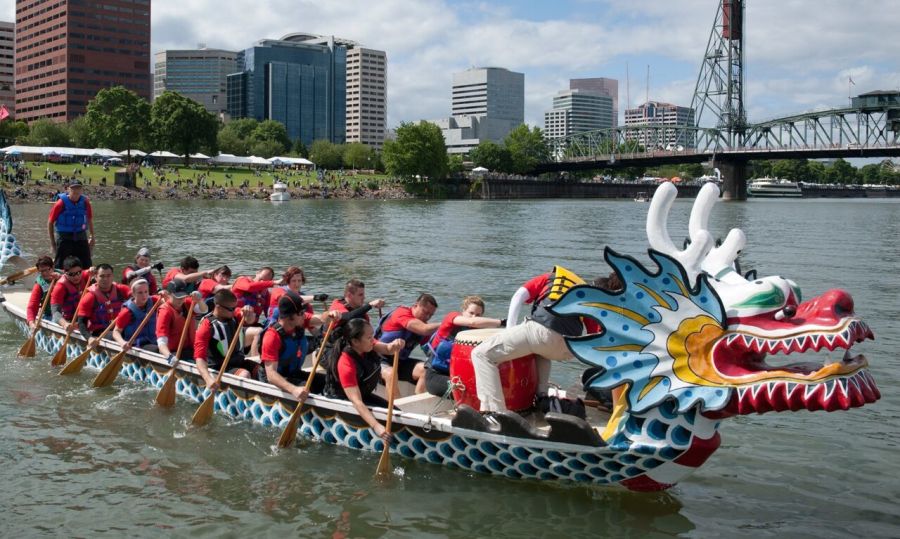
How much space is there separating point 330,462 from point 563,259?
24160 millimetres

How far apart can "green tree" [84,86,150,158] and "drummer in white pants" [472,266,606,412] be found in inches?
3960

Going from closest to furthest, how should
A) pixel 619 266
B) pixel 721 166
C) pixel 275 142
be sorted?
pixel 619 266, pixel 721 166, pixel 275 142

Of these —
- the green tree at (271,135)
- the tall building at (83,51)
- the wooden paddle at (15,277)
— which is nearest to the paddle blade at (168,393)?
the wooden paddle at (15,277)

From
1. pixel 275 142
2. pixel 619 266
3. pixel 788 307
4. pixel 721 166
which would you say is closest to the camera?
pixel 788 307

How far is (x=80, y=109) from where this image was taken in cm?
15988

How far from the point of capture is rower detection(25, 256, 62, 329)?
14477 millimetres

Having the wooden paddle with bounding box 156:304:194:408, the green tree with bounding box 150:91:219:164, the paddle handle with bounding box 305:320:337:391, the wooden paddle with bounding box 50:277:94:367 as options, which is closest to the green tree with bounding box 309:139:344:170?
the green tree with bounding box 150:91:219:164

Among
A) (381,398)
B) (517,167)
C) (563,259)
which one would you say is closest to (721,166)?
(517,167)

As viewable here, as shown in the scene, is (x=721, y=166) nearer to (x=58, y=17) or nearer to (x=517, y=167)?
(x=517, y=167)

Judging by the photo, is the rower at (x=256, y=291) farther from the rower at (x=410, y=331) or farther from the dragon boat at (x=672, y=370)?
the dragon boat at (x=672, y=370)

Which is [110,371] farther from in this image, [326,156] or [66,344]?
[326,156]

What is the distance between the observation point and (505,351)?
813 centimetres

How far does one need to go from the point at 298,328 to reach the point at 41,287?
685cm

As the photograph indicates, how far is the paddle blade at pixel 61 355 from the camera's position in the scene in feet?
44.3
